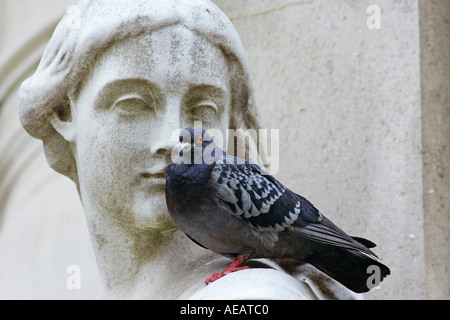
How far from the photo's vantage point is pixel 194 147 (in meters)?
2.02

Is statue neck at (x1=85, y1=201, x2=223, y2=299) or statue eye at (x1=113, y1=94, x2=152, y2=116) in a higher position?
statue eye at (x1=113, y1=94, x2=152, y2=116)

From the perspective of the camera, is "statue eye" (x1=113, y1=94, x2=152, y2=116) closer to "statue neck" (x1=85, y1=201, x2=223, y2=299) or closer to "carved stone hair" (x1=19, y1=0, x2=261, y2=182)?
"carved stone hair" (x1=19, y1=0, x2=261, y2=182)

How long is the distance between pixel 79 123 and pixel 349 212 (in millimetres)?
1005

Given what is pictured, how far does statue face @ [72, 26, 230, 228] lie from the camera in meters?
2.13

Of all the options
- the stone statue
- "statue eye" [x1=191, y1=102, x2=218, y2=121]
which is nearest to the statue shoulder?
the stone statue

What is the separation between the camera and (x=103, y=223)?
2355 millimetres

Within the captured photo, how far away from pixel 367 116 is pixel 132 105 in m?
1.02

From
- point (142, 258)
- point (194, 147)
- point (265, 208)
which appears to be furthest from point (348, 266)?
point (142, 258)

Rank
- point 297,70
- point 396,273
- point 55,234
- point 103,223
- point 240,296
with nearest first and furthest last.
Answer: point 240,296
point 103,223
point 396,273
point 297,70
point 55,234

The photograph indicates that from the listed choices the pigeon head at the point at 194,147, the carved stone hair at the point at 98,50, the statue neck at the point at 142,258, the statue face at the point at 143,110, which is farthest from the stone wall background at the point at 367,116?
the pigeon head at the point at 194,147

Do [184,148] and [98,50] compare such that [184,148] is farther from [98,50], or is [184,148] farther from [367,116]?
[367,116]

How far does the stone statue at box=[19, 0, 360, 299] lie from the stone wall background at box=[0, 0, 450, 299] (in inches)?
26.9

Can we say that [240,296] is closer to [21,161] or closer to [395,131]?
[395,131]
